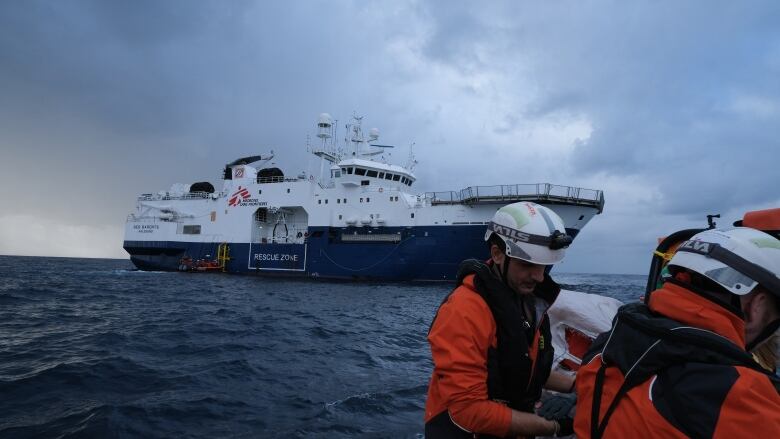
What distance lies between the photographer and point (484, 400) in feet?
6.14

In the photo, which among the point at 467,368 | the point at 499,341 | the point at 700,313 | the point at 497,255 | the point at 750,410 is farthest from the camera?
the point at 497,255

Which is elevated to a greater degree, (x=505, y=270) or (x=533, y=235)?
(x=533, y=235)

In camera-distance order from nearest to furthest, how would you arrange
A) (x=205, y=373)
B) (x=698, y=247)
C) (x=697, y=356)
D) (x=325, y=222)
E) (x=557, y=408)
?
(x=697, y=356)
(x=698, y=247)
(x=557, y=408)
(x=205, y=373)
(x=325, y=222)

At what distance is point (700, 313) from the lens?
1340mm

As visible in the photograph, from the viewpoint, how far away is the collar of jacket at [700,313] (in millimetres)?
1319

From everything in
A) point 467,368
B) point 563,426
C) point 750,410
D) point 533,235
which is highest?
point 533,235

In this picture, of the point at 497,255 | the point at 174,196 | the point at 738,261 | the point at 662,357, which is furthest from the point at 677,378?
the point at 174,196

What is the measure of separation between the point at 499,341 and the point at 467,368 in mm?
288

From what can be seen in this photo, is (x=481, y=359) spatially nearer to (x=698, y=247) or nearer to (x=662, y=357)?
(x=662, y=357)

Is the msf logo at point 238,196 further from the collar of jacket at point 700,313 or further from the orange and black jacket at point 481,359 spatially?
the collar of jacket at point 700,313

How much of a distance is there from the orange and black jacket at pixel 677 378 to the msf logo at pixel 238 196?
31577 mm

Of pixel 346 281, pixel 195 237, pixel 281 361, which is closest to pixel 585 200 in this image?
pixel 346 281

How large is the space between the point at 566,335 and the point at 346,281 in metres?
23.5

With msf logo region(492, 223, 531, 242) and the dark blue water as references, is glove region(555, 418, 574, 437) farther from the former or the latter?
the dark blue water
